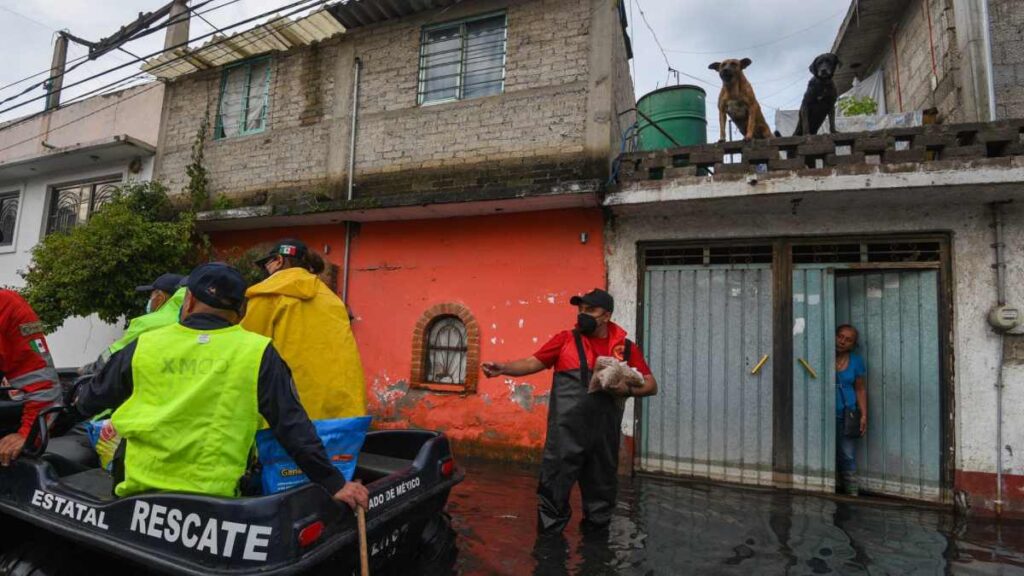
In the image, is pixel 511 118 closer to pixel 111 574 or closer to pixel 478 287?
pixel 478 287

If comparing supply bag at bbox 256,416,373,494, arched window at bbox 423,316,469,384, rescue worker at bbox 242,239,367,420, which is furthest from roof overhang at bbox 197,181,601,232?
supply bag at bbox 256,416,373,494

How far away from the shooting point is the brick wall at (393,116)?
21.6 feet

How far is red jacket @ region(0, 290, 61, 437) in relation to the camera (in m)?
2.90

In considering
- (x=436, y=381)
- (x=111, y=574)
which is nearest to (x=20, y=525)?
(x=111, y=574)

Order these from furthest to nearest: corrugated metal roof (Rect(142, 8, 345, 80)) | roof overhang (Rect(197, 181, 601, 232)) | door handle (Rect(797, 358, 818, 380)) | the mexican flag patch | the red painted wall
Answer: corrugated metal roof (Rect(142, 8, 345, 80))
the red painted wall
roof overhang (Rect(197, 181, 601, 232))
door handle (Rect(797, 358, 818, 380))
the mexican flag patch

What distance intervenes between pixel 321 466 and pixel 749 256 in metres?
5.07

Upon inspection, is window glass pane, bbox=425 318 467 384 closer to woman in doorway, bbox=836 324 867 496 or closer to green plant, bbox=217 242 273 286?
green plant, bbox=217 242 273 286

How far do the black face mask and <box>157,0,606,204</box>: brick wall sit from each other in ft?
9.52

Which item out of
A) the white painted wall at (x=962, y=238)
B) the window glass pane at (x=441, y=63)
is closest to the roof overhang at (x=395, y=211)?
the white painted wall at (x=962, y=238)

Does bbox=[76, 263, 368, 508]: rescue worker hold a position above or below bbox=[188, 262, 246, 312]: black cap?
below

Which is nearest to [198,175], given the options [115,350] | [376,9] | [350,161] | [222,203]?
[222,203]

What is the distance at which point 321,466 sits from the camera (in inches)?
83.7

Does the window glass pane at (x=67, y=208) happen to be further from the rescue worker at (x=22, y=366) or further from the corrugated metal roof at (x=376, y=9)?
the rescue worker at (x=22, y=366)

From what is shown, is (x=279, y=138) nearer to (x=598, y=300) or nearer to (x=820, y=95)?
(x=598, y=300)
